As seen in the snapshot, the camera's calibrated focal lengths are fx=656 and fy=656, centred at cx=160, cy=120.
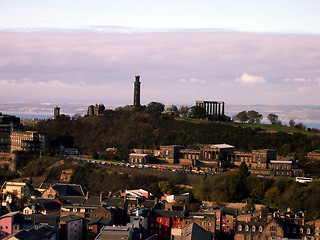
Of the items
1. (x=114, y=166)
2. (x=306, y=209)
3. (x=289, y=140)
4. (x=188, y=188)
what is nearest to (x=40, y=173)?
(x=114, y=166)

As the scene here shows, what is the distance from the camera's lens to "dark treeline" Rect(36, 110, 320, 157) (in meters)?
101

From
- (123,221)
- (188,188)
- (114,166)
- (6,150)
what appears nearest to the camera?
(123,221)

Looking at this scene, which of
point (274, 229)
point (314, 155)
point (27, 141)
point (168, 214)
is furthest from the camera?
point (27, 141)

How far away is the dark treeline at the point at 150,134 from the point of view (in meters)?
101

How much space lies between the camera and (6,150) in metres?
115

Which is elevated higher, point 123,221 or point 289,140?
point 289,140

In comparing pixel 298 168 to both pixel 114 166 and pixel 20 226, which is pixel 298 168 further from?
pixel 20 226

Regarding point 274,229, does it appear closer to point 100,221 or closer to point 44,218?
point 100,221

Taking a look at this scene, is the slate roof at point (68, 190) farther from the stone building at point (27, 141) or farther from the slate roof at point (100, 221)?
the stone building at point (27, 141)

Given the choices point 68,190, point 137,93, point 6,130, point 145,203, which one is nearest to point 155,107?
point 137,93

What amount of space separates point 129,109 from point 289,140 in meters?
38.9

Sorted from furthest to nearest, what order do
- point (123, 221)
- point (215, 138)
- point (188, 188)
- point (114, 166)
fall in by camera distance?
point (215, 138) < point (114, 166) < point (188, 188) < point (123, 221)

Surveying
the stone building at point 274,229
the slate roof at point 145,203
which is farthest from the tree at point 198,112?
the stone building at point 274,229

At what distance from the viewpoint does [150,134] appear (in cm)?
11250
